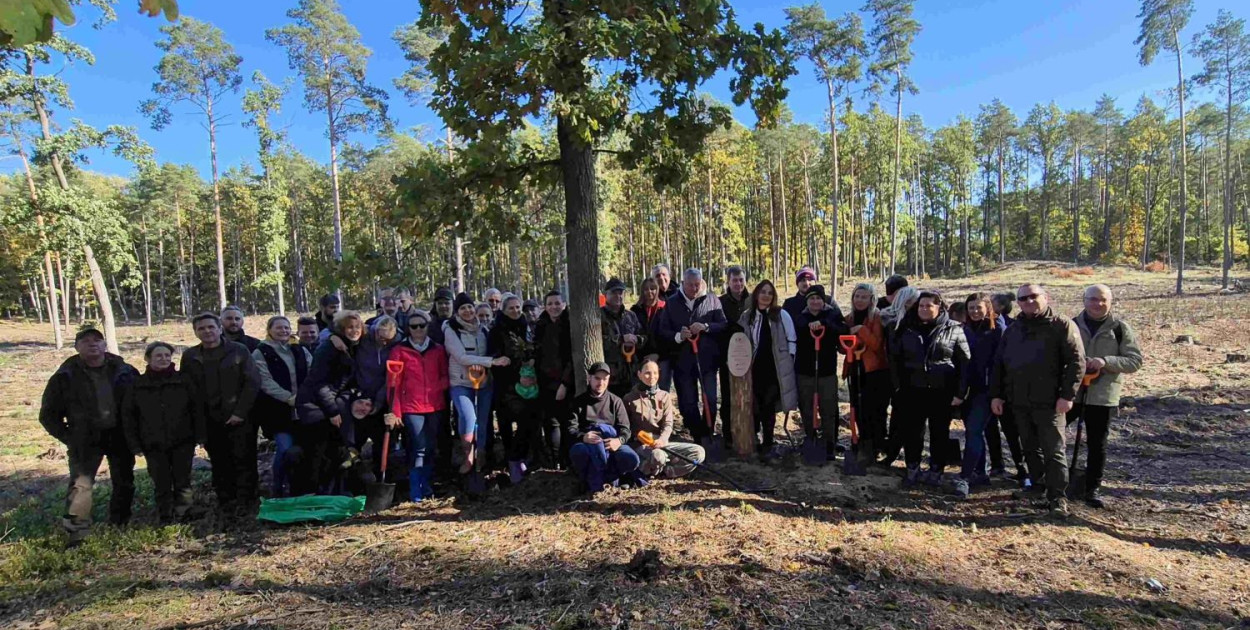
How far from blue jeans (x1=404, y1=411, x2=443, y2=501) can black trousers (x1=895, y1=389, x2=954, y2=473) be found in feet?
14.9

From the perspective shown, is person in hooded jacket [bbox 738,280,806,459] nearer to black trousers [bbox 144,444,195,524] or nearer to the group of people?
the group of people

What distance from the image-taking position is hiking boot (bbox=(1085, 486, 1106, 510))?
5.08 meters

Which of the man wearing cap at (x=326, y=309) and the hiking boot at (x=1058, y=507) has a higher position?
the man wearing cap at (x=326, y=309)

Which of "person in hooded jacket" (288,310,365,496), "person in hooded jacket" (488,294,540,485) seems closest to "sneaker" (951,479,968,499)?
"person in hooded jacket" (488,294,540,485)

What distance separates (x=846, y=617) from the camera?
327 cm

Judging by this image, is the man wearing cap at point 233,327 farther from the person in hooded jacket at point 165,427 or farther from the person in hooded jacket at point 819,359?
the person in hooded jacket at point 819,359

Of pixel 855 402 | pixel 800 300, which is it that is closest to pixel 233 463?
pixel 800 300

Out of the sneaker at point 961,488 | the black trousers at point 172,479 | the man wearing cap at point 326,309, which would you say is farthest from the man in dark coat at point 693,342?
the black trousers at point 172,479

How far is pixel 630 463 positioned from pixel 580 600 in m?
1.79

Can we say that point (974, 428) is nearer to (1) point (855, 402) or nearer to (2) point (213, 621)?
(1) point (855, 402)

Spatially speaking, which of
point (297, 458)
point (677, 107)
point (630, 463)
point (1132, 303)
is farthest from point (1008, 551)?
point (1132, 303)

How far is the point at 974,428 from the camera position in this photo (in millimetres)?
5465

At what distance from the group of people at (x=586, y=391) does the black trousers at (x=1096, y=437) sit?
0.02 meters

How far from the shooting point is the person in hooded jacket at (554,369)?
593cm
